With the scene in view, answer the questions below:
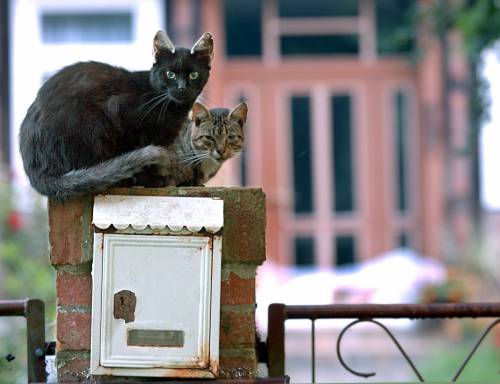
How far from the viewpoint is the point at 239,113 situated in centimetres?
225

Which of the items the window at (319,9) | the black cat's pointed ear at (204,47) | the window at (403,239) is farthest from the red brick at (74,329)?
the window at (403,239)

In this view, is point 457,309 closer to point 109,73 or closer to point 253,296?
point 253,296

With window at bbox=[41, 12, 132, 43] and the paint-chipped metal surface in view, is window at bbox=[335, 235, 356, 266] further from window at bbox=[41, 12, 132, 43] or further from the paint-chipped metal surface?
the paint-chipped metal surface

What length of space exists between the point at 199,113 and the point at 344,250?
23.1ft

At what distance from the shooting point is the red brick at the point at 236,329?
1.85 metres

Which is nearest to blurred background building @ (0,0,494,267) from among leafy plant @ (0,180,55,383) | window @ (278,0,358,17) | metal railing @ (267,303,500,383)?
window @ (278,0,358,17)

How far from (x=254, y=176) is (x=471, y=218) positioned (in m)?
2.11

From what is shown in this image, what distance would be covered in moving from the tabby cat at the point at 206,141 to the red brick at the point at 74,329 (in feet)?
1.49

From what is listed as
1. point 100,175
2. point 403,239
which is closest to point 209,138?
point 100,175

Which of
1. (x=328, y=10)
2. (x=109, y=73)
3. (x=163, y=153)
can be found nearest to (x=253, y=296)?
(x=163, y=153)

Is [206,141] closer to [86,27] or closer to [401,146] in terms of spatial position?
[86,27]

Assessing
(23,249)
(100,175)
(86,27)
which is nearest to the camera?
(100,175)

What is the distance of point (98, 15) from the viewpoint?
866 cm

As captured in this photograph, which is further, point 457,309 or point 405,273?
point 405,273
